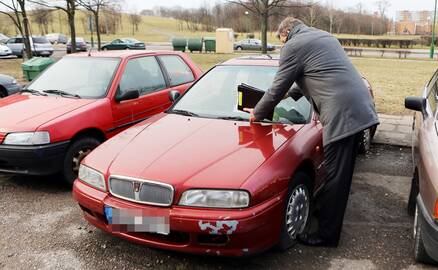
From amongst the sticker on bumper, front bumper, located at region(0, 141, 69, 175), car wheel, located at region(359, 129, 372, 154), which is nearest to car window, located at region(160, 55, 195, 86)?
front bumper, located at region(0, 141, 69, 175)

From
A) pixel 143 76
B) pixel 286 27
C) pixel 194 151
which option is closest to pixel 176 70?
pixel 143 76

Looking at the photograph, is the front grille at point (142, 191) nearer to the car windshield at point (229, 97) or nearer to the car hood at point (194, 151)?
the car hood at point (194, 151)

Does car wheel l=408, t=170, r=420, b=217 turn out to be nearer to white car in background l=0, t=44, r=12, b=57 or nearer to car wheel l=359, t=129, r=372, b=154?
car wheel l=359, t=129, r=372, b=154

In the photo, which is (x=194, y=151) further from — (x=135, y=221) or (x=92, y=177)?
(x=92, y=177)

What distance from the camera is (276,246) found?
3162 mm

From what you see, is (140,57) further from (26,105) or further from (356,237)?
(356,237)

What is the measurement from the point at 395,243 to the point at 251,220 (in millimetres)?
1547

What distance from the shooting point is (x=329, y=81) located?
10.8 ft

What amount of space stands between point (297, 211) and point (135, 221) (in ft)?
4.23

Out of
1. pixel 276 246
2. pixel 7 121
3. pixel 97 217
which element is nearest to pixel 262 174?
pixel 276 246

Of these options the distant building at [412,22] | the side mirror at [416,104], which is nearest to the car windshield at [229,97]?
the side mirror at [416,104]

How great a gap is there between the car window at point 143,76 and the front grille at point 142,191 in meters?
2.51

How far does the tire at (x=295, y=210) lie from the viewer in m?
3.17

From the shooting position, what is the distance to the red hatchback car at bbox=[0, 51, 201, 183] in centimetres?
442
